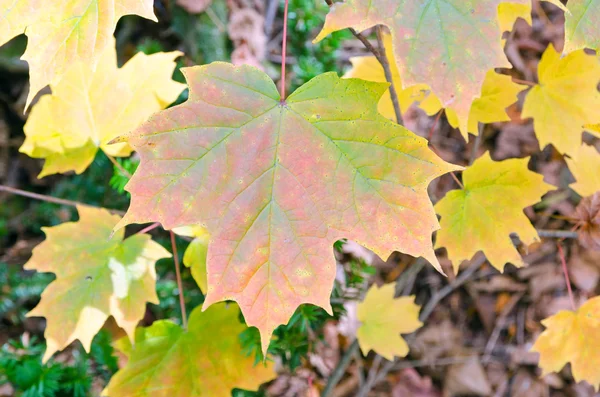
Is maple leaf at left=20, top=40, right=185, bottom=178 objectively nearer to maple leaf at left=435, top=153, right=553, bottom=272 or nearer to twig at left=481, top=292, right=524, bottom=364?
maple leaf at left=435, top=153, right=553, bottom=272

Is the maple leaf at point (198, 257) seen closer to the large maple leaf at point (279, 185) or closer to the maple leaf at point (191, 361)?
the maple leaf at point (191, 361)

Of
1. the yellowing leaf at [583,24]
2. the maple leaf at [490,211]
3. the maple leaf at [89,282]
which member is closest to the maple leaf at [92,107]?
the maple leaf at [89,282]

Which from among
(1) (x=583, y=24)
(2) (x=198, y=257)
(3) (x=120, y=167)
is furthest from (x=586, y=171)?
(3) (x=120, y=167)

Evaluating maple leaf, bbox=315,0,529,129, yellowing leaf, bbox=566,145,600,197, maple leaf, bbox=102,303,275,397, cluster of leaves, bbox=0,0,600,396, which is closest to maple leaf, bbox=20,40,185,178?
cluster of leaves, bbox=0,0,600,396

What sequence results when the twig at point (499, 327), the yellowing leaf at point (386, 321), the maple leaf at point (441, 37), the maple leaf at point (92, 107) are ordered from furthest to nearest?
1. the twig at point (499, 327)
2. the yellowing leaf at point (386, 321)
3. the maple leaf at point (92, 107)
4. the maple leaf at point (441, 37)

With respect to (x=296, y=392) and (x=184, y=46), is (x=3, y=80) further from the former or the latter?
(x=296, y=392)

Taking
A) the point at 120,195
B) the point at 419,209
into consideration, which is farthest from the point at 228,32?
the point at 419,209

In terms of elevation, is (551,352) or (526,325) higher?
(551,352)
